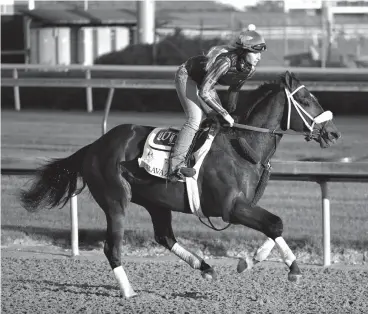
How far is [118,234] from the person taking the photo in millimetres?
6469

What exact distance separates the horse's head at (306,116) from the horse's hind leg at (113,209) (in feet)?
4.04

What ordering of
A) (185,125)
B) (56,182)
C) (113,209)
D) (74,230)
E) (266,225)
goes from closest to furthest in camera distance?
(266,225), (185,125), (113,209), (56,182), (74,230)

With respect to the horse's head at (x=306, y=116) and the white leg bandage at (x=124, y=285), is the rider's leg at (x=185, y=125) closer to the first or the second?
the horse's head at (x=306, y=116)

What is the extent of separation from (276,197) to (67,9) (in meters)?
15.5

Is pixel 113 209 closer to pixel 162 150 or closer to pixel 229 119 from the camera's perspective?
pixel 162 150

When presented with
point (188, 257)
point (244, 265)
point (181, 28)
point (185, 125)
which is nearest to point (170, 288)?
point (188, 257)

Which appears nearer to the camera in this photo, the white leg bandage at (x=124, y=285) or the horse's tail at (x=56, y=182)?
the white leg bandage at (x=124, y=285)

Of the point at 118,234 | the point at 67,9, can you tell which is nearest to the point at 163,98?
the point at 67,9

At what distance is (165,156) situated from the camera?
6387 millimetres

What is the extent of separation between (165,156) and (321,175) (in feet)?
5.22

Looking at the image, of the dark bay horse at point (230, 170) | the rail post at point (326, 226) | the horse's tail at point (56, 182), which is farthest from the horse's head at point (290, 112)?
the horse's tail at point (56, 182)

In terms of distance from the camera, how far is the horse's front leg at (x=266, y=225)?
600 centimetres

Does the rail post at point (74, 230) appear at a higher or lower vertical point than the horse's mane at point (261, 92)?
lower

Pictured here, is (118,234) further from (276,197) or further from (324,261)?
(276,197)
